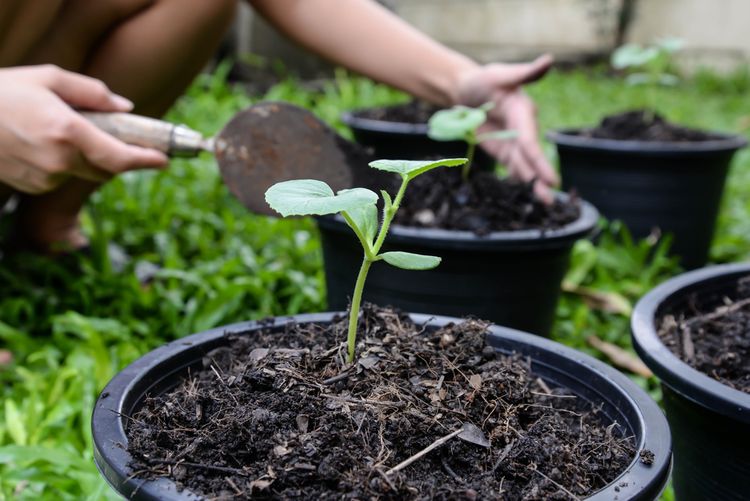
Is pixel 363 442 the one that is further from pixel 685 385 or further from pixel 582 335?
pixel 582 335

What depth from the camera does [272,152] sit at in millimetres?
1499

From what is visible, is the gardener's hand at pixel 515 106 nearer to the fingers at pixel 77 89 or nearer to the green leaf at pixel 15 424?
the fingers at pixel 77 89

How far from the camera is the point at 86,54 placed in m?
1.74

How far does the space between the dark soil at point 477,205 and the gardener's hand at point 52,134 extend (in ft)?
1.82

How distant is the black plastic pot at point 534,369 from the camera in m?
0.70

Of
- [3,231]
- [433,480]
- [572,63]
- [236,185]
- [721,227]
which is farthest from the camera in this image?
[572,63]

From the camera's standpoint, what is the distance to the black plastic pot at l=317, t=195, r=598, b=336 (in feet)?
4.78

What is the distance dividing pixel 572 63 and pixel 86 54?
6169 millimetres

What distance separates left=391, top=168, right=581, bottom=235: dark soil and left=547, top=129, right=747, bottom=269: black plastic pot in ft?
2.21

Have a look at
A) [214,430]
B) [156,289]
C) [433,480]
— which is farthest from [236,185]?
[433,480]

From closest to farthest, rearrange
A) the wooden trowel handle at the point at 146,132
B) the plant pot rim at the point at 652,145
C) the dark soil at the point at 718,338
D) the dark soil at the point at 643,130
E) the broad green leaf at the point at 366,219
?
the broad green leaf at the point at 366,219 → the dark soil at the point at 718,338 → the wooden trowel handle at the point at 146,132 → the plant pot rim at the point at 652,145 → the dark soil at the point at 643,130

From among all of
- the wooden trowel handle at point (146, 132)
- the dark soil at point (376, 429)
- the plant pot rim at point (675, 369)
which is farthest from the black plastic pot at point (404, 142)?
the dark soil at point (376, 429)

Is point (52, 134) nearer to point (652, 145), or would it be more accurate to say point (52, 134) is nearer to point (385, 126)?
point (385, 126)

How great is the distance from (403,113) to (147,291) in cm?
143
